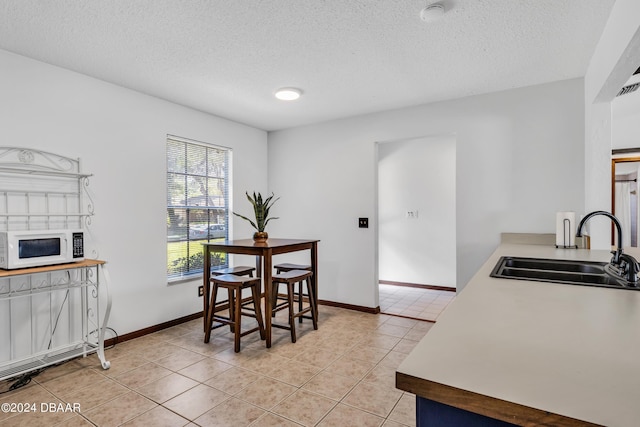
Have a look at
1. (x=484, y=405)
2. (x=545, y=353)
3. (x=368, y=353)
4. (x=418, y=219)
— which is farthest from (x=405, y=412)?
(x=418, y=219)

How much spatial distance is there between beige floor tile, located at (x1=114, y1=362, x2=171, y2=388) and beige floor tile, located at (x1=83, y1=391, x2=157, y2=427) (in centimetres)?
16

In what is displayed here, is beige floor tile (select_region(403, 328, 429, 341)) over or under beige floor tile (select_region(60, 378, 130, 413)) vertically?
under

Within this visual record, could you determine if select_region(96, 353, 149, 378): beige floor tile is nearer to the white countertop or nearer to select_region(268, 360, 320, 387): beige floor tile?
select_region(268, 360, 320, 387): beige floor tile

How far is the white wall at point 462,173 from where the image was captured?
2982mm

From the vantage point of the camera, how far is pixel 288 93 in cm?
315

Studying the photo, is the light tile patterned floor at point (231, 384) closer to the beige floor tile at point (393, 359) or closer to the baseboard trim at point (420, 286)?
the beige floor tile at point (393, 359)

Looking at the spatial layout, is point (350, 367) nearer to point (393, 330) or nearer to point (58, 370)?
point (393, 330)

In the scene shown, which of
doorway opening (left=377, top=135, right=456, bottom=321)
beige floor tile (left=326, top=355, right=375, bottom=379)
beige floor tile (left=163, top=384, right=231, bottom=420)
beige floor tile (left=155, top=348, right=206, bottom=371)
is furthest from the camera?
doorway opening (left=377, top=135, right=456, bottom=321)

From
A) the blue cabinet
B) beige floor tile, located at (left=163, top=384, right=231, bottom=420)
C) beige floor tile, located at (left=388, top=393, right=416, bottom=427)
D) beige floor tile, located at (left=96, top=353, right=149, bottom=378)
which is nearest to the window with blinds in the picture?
beige floor tile, located at (left=96, top=353, right=149, bottom=378)

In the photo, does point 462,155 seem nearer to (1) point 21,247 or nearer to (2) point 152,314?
(2) point 152,314

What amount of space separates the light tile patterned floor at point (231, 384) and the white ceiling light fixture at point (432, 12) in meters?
2.29

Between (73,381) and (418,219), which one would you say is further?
(418,219)

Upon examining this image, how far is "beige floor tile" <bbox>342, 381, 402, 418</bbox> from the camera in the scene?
6.58ft

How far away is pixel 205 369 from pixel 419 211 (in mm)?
3836
